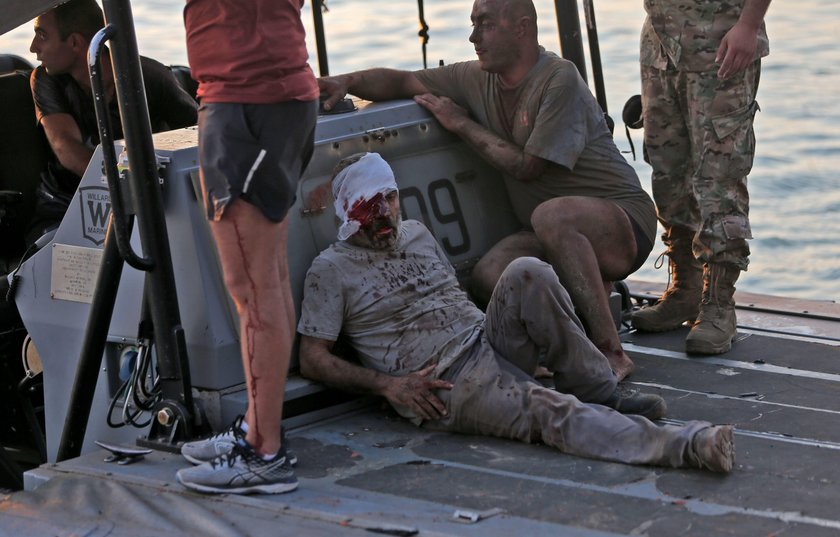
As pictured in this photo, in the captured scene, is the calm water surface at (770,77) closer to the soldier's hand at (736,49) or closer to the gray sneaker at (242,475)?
the soldier's hand at (736,49)

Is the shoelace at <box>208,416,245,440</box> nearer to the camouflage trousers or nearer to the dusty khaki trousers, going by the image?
the dusty khaki trousers

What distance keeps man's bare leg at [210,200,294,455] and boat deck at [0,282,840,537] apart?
0.76 feet

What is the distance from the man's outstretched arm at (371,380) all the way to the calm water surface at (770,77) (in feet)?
19.2

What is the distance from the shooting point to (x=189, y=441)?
3.99 m

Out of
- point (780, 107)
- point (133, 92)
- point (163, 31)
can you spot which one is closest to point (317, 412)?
point (133, 92)

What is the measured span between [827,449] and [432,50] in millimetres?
11587

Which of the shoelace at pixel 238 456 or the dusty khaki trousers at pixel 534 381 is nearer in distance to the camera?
the shoelace at pixel 238 456

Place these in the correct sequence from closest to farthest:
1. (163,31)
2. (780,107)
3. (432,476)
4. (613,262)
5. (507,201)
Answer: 1. (432,476)
2. (613,262)
3. (507,201)
4. (780,107)
5. (163,31)

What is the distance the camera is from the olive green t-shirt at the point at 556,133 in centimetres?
479

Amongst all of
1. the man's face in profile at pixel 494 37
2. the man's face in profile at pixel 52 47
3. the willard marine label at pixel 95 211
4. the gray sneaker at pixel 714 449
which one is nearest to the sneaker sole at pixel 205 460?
the willard marine label at pixel 95 211

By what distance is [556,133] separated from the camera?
4793 millimetres

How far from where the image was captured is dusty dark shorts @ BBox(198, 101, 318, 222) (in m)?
3.47

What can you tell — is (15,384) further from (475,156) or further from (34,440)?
(475,156)

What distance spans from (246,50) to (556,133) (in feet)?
5.20
